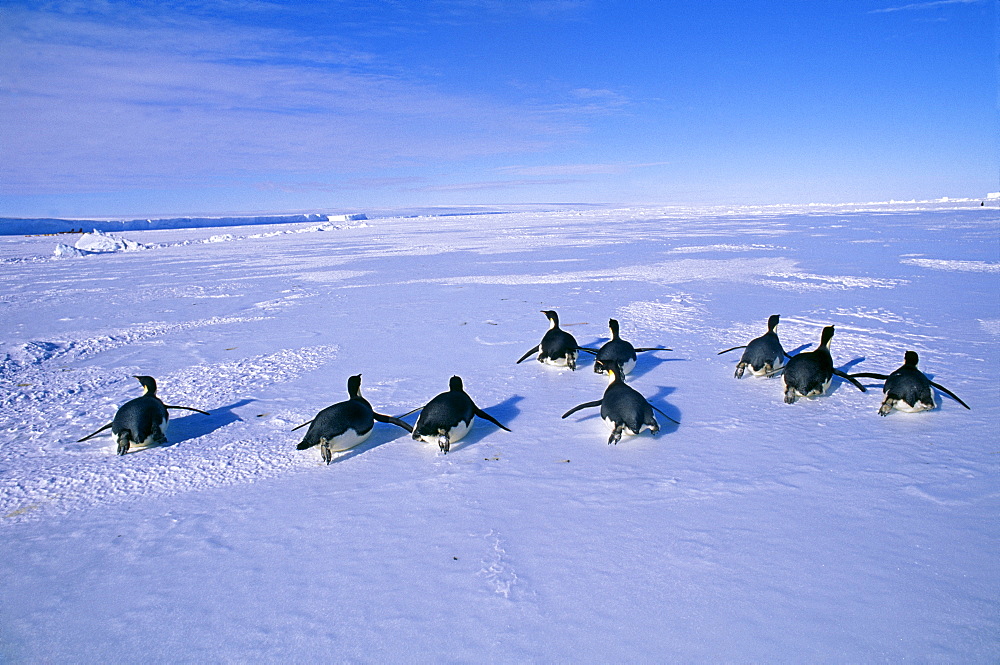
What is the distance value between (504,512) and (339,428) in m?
1.24

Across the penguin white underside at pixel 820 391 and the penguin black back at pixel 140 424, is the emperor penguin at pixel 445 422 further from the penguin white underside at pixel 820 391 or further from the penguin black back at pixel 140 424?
the penguin white underside at pixel 820 391

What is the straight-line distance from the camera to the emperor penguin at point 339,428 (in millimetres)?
3330

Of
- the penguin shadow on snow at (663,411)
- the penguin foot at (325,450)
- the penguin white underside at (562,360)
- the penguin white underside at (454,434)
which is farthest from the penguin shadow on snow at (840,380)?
the penguin foot at (325,450)

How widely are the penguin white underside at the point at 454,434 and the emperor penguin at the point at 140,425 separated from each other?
1772 mm

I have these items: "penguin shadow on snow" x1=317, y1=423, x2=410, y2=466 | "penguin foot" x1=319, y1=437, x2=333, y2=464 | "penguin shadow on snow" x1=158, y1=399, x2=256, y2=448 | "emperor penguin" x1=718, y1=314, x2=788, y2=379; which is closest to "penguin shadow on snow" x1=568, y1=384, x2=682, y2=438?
"emperor penguin" x1=718, y1=314, x2=788, y2=379

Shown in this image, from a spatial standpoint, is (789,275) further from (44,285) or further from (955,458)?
(44,285)

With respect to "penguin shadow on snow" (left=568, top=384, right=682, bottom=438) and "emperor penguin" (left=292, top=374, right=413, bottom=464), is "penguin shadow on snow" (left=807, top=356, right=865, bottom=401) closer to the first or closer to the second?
"penguin shadow on snow" (left=568, top=384, right=682, bottom=438)

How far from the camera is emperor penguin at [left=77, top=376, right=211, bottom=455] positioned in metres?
3.54

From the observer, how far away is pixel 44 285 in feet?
39.3

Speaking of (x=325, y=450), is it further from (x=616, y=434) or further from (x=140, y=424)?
(x=616, y=434)

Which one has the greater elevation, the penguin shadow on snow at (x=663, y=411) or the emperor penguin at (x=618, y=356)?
the emperor penguin at (x=618, y=356)

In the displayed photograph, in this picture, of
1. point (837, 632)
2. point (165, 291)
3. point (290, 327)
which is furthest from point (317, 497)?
point (165, 291)

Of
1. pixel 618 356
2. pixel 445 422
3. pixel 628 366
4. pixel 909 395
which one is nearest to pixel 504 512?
pixel 445 422

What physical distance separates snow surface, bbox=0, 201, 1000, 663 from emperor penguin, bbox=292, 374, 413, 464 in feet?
0.43
